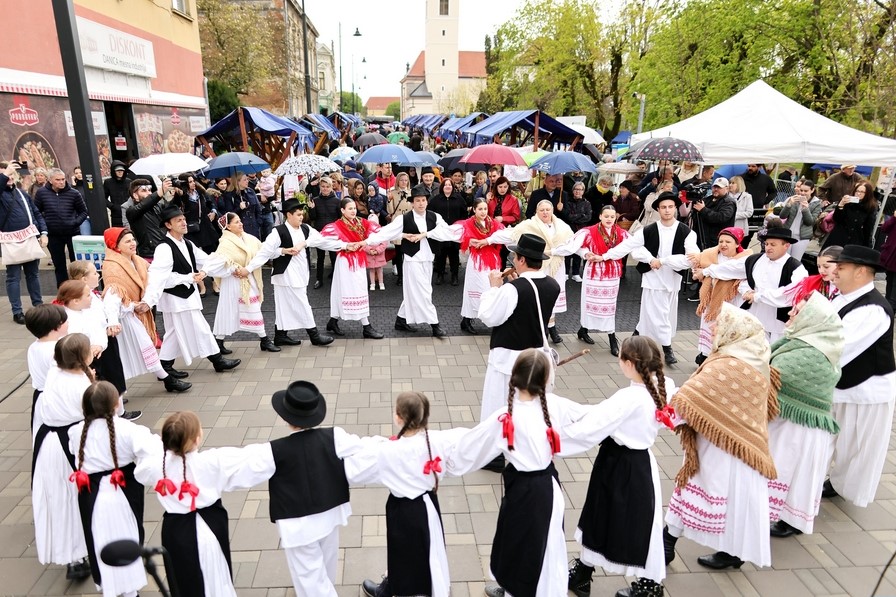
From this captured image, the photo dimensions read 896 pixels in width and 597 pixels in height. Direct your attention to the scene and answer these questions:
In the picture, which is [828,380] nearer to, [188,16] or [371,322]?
[371,322]

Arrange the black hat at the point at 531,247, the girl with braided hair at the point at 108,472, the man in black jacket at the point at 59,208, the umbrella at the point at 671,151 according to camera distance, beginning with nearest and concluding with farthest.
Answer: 1. the girl with braided hair at the point at 108,472
2. the black hat at the point at 531,247
3. the umbrella at the point at 671,151
4. the man in black jacket at the point at 59,208

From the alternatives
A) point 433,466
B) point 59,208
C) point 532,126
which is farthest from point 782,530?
point 532,126

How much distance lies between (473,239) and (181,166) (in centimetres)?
392

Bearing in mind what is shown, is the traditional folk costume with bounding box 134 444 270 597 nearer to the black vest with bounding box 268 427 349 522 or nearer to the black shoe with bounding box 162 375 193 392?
the black vest with bounding box 268 427 349 522

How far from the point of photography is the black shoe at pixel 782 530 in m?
4.20

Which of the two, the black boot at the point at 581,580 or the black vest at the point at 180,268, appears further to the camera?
the black vest at the point at 180,268

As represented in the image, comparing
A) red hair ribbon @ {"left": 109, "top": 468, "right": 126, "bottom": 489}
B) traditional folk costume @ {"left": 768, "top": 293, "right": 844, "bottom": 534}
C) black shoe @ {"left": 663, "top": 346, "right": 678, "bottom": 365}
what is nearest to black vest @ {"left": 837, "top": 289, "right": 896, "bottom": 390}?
traditional folk costume @ {"left": 768, "top": 293, "right": 844, "bottom": 534}

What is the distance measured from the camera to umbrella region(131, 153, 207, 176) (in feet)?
24.2

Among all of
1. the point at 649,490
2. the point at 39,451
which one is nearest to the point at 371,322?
the point at 39,451

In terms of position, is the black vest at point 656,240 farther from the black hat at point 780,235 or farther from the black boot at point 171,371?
the black boot at point 171,371

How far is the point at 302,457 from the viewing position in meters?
2.96

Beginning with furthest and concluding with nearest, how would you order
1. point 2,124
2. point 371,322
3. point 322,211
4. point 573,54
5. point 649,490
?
point 573,54 → point 2,124 → point 322,211 → point 371,322 → point 649,490

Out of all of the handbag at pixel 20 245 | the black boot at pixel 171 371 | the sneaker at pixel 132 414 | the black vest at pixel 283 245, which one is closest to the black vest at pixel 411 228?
the black vest at pixel 283 245

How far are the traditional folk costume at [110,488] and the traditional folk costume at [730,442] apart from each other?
310cm
